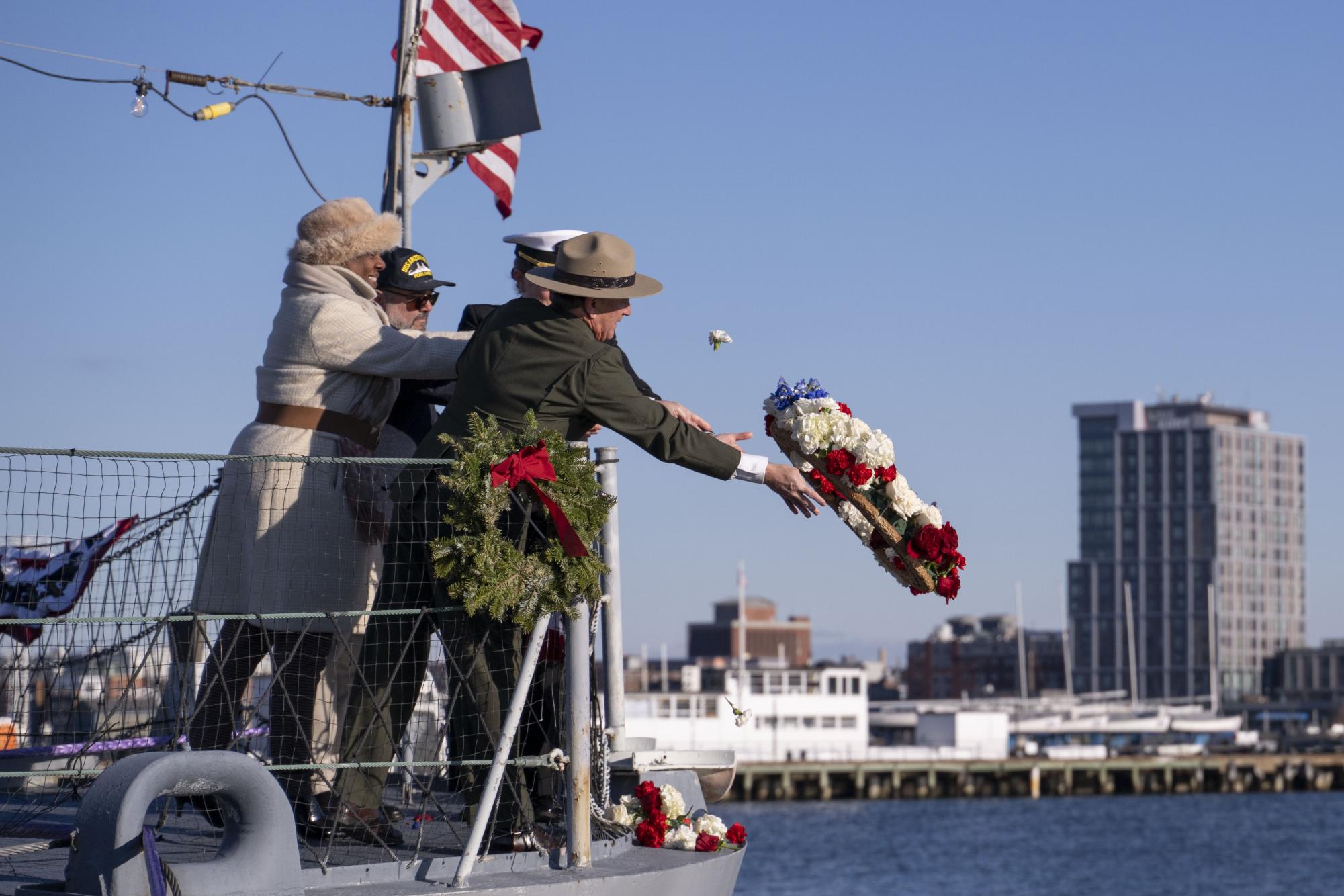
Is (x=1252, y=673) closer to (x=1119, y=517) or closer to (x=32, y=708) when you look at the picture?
(x=1119, y=517)

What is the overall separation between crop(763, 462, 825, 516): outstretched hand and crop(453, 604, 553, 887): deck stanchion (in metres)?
0.89

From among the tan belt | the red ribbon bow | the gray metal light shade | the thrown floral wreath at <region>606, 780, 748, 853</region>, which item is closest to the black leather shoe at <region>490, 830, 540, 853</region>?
the thrown floral wreath at <region>606, 780, 748, 853</region>

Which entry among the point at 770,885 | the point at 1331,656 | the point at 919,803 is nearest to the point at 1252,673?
the point at 1331,656

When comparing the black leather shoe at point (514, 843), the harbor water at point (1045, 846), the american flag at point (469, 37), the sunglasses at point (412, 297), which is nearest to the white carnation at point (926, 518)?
the black leather shoe at point (514, 843)

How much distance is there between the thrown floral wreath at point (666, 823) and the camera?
552 centimetres

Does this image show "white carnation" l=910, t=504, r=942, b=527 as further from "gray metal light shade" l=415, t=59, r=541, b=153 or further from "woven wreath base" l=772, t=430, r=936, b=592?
"gray metal light shade" l=415, t=59, r=541, b=153

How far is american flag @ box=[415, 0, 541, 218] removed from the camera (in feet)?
33.6

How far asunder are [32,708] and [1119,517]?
19484cm

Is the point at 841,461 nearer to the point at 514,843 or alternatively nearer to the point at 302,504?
the point at 514,843

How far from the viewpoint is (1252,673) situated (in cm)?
18488

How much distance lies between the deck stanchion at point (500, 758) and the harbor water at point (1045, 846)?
4771cm

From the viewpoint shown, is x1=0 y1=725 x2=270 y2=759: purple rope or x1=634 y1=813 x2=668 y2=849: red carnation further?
x1=0 y1=725 x2=270 y2=759: purple rope

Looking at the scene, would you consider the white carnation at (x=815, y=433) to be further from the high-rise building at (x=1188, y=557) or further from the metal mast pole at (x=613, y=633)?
the high-rise building at (x=1188, y=557)

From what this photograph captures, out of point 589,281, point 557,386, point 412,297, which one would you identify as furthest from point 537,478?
point 412,297
